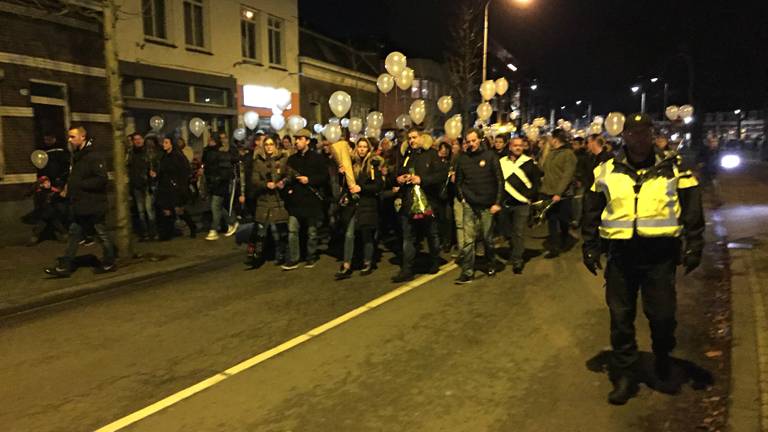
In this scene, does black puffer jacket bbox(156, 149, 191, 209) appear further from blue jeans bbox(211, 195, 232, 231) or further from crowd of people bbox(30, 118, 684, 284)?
blue jeans bbox(211, 195, 232, 231)

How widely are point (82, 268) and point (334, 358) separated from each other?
5.21 m

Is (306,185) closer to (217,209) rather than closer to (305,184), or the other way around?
(305,184)

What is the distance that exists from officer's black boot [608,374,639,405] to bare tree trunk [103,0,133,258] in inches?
287

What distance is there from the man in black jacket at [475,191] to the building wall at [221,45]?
996cm

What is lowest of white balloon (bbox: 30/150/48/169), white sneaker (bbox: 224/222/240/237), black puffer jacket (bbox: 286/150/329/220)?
white sneaker (bbox: 224/222/240/237)

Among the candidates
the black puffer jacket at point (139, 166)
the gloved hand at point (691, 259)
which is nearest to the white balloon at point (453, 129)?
the black puffer jacket at point (139, 166)

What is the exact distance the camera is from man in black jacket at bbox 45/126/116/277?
26.1 feet

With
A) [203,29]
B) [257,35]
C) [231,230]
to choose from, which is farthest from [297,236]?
[257,35]

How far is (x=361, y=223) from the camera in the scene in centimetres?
813

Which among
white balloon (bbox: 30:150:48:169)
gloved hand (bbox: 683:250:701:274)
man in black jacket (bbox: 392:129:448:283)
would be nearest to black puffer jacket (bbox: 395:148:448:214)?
man in black jacket (bbox: 392:129:448:283)

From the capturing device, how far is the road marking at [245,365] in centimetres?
416

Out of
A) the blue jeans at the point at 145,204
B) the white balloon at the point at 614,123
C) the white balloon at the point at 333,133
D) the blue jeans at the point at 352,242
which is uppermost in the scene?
the white balloon at the point at 614,123

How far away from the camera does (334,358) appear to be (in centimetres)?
521

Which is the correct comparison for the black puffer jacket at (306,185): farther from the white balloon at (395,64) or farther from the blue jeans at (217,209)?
the white balloon at (395,64)
